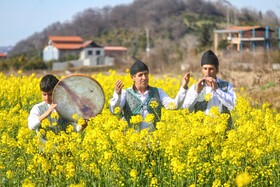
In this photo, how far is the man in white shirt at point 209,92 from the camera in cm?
579

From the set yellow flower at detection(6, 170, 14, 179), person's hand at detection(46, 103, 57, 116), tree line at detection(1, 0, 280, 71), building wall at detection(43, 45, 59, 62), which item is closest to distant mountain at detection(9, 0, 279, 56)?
tree line at detection(1, 0, 280, 71)

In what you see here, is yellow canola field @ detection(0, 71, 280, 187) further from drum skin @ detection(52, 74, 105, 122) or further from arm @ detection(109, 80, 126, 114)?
arm @ detection(109, 80, 126, 114)

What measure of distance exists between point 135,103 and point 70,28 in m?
98.6

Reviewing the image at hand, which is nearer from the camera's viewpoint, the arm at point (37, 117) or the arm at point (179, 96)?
the arm at point (37, 117)

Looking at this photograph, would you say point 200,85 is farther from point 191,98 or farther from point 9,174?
point 9,174

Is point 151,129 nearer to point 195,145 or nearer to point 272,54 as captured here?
point 195,145

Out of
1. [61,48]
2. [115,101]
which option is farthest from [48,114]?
[61,48]

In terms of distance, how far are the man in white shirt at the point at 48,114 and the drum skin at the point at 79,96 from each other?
8 centimetres

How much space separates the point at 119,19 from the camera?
3952 inches

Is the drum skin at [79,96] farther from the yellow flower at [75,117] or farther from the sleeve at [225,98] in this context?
the sleeve at [225,98]

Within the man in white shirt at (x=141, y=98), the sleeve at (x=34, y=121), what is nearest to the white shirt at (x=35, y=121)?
the sleeve at (x=34, y=121)

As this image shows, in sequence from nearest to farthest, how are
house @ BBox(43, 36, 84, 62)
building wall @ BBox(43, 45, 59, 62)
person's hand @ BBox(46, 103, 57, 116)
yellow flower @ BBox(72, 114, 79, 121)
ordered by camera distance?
1. person's hand @ BBox(46, 103, 57, 116)
2. yellow flower @ BBox(72, 114, 79, 121)
3. house @ BBox(43, 36, 84, 62)
4. building wall @ BBox(43, 45, 59, 62)

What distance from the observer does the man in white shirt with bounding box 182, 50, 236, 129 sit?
5.79m

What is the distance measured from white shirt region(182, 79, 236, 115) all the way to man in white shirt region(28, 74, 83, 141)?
46.3 inches
